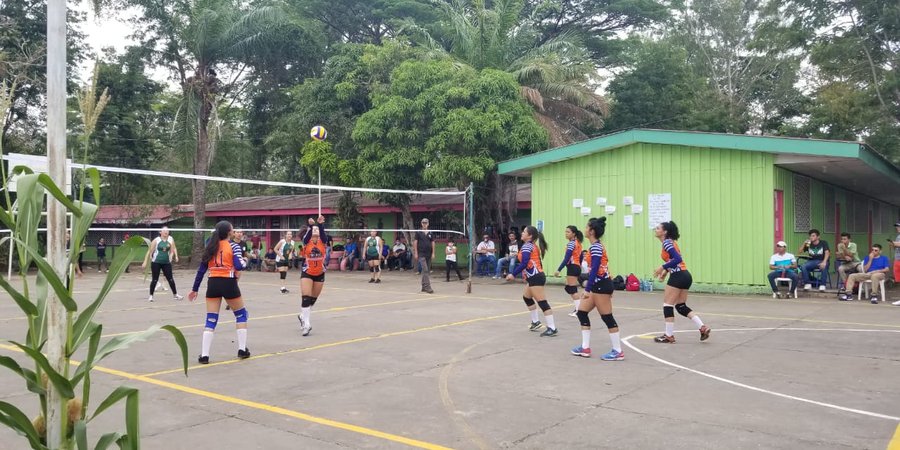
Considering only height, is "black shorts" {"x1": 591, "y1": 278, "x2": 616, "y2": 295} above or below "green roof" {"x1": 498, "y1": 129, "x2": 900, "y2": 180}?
below

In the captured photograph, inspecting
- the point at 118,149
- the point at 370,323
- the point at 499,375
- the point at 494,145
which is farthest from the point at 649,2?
the point at 499,375

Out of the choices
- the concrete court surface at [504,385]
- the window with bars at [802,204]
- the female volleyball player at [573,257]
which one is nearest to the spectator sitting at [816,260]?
the window with bars at [802,204]

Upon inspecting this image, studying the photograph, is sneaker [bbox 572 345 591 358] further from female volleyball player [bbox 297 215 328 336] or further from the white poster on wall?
the white poster on wall

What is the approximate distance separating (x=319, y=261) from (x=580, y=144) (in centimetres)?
996

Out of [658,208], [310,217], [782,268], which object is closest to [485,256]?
[658,208]

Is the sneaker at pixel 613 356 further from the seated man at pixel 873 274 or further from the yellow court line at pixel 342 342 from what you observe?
the seated man at pixel 873 274

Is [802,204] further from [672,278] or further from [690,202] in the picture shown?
[672,278]

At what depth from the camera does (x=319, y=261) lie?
411 inches

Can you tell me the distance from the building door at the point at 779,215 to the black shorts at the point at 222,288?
12.8 metres

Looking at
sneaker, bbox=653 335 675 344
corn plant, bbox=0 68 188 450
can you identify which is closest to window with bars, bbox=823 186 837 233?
sneaker, bbox=653 335 675 344

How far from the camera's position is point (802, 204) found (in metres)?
17.8

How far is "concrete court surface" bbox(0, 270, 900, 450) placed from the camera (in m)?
5.16

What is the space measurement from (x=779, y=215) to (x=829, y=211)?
5.45m

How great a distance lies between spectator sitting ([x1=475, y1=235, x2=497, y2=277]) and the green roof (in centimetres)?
324
